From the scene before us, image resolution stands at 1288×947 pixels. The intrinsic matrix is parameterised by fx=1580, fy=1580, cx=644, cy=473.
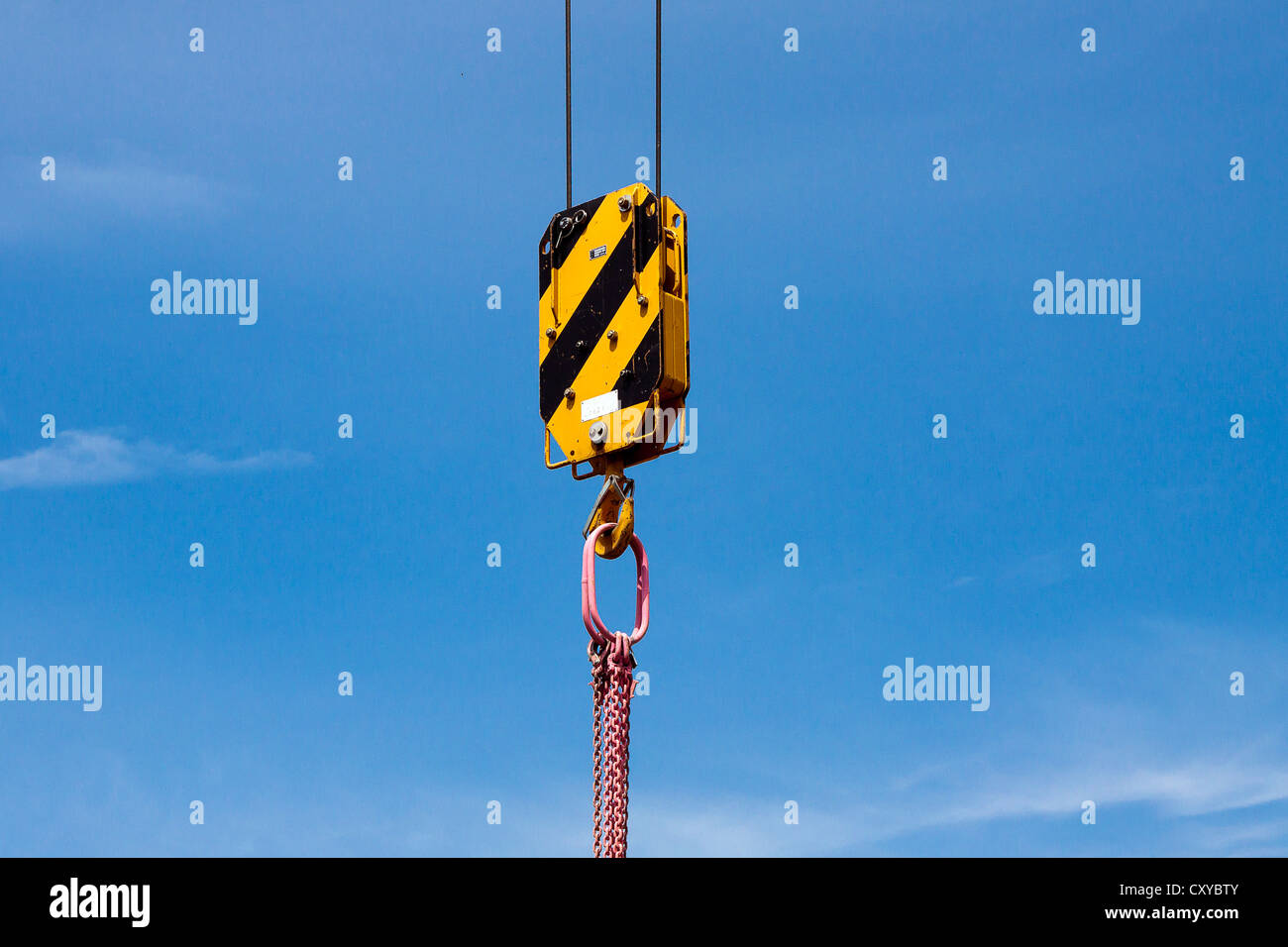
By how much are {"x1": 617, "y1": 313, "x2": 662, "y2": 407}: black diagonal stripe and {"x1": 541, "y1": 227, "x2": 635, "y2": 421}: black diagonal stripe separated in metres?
0.18

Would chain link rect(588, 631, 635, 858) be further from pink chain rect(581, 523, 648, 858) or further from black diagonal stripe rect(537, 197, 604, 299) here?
black diagonal stripe rect(537, 197, 604, 299)

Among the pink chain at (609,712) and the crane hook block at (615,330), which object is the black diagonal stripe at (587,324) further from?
the pink chain at (609,712)

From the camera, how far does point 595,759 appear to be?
518 centimetres

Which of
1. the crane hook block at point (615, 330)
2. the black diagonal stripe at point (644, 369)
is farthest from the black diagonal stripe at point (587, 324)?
the black diagonal stripe at point (644, 369)

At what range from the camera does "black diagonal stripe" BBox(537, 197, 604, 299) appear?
5938mm

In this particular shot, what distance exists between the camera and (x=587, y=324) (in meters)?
5.83

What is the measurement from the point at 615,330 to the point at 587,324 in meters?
0.18

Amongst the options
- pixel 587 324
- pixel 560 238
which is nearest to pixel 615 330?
pixel 587 324

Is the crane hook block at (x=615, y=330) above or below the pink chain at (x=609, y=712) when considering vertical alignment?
above

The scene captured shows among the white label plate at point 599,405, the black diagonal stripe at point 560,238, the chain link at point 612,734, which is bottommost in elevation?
the chain link at point 612,734

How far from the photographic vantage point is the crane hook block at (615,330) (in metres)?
5.54

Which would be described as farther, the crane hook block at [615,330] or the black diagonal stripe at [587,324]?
the black diagonal stripe at [587,324]
